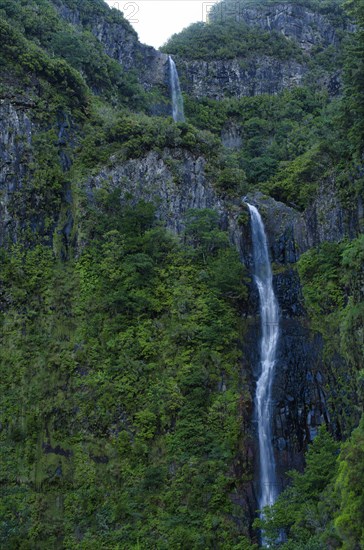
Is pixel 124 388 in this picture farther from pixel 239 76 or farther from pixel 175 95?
pixel 239 76

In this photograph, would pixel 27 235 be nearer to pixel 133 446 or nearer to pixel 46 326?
pixel 46 326

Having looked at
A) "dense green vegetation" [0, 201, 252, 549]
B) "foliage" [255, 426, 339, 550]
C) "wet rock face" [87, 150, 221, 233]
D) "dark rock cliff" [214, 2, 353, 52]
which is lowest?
"foliage" [255, 426, 339, 550]

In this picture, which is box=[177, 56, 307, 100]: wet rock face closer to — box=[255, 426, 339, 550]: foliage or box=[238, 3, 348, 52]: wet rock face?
box=[238, 3, 348, 52]: wet rock face

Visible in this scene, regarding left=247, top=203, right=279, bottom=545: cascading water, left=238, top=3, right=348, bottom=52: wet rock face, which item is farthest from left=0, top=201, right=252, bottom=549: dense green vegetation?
left=238, top=3, right=348, bottom=52: wet rock face

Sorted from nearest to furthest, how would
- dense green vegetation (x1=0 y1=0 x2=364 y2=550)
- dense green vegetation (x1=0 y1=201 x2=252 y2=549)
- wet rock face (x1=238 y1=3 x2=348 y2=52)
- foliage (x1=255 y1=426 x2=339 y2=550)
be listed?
foliage (x1=255 y1=426 x2=339 y2=550)
dense green vegetation (x1=0 y1=0 x2=364 y2=550)
dense green vegetation (x1=0 y1=201 x2=252 y2=549)
wet rock face (x1=238 y1=3 x2=348 y2=52)

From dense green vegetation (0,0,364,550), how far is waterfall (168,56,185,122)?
9549mm

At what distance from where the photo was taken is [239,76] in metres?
43.1

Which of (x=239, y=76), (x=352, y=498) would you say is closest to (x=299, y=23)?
(x=239, y=76)

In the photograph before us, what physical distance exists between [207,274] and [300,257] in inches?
182

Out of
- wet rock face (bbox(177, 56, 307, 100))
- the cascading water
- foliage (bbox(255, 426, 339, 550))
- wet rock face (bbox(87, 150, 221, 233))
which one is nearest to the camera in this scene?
foliage (bbox(255, 426, 339, 550))

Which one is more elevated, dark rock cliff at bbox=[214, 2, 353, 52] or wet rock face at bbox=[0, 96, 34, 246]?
dark rock cliff at bbox=[214, 2, 353, 52]

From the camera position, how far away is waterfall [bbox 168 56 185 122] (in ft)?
127

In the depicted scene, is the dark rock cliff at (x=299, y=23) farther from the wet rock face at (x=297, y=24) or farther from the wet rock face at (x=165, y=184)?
the wet rock face at (x=165, y=184)

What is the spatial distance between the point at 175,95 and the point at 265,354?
25518 millimetres
